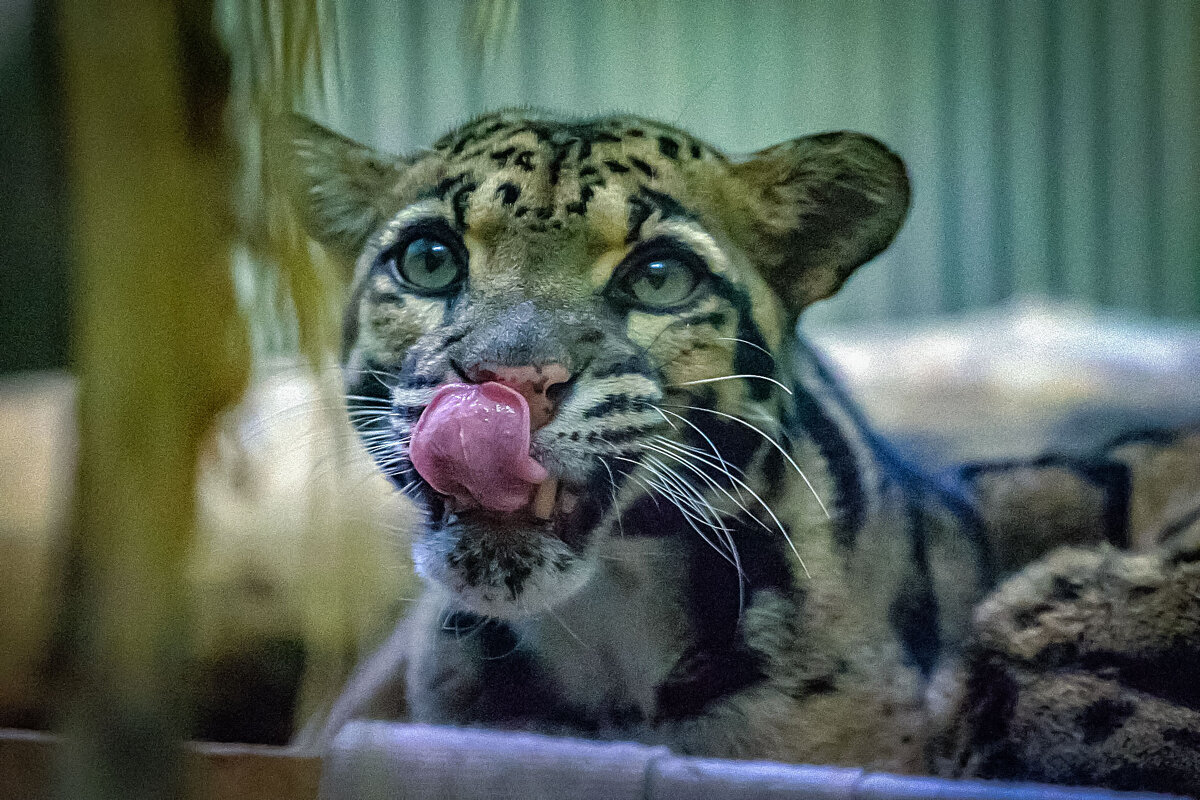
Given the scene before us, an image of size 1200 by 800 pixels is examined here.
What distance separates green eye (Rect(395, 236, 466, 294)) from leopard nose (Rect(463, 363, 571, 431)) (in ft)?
0.52

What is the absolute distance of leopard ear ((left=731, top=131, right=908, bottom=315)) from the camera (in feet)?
4.99

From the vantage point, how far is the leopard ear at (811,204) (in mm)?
1520

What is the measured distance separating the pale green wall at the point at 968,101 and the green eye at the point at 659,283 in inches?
8.0

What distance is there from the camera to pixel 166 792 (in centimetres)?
138

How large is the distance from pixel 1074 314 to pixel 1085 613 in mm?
416

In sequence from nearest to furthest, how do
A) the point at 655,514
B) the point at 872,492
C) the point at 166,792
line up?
1. the point at 166,792
2. the point at 655,514
3. the point at 872,492

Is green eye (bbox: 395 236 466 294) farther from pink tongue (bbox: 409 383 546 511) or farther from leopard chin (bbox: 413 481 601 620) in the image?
leopard chin (bbox: 413 481 601 620)

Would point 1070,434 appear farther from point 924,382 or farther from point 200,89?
point 200,89

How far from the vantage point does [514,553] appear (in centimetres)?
142

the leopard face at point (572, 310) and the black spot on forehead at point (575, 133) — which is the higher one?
the black spot on forehead at point (575, 133)

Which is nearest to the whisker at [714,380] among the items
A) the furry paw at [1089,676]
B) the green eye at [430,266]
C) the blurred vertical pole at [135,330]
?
the green eye at [430,266]

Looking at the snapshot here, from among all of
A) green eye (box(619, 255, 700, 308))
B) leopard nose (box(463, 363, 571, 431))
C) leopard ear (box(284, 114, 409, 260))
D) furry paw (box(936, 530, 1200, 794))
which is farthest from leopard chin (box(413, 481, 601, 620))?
furry paw (box(936, 530, 1200, 794))

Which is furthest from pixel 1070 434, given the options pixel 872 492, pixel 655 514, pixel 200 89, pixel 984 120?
pixel 200 89

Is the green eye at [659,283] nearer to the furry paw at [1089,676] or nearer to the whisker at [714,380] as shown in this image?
the whisker at [714,380]
